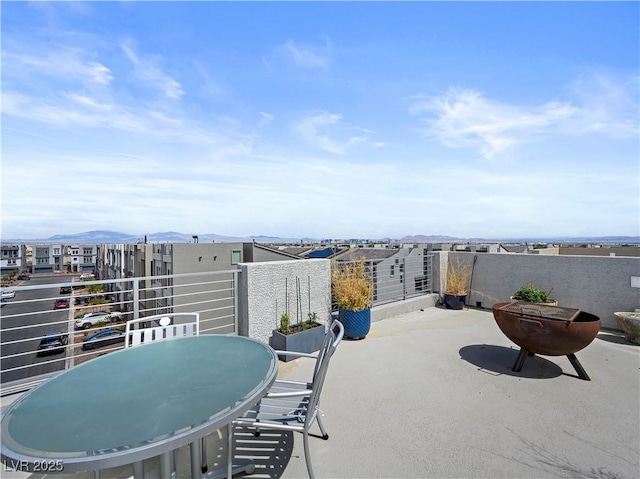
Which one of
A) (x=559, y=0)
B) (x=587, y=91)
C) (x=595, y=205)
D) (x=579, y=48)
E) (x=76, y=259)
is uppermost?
(x=559, y=0)

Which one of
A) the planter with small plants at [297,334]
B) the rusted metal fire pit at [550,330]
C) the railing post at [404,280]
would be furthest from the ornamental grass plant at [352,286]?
the rusted metal fire pit at [550,330]

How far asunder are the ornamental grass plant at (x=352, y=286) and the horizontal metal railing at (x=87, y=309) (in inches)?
61.5

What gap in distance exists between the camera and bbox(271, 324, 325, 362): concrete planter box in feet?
11.9

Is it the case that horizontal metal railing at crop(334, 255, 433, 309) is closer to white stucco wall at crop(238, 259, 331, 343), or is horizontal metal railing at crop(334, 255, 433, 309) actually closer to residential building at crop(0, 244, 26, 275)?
white stucco wall at crop(238, 259, 331, 343)

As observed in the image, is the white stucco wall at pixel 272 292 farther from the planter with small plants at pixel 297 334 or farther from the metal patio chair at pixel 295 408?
the metal patio chair at pixel 295 408

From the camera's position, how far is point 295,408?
6.14 ft

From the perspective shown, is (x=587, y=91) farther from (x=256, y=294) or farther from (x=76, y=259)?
(x=76, y=259)

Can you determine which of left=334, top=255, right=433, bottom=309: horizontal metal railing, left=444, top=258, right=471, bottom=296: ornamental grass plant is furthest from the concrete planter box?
left=444, top=258, right=471, bottom=296: ornamental grass plant

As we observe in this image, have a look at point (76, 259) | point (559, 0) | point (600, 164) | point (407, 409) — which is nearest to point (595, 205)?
point (600, 164)

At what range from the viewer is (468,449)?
6.72 ft

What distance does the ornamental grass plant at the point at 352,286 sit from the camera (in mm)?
4406

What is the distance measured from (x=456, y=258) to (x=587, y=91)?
378cm

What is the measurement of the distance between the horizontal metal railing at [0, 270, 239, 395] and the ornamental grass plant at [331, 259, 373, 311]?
1.56 metres

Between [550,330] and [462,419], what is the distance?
131 centimetres
